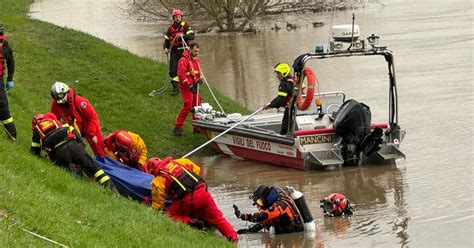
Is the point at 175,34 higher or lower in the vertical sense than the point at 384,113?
higher

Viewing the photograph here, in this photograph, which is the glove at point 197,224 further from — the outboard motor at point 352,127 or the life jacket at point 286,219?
the outboard motor at point 352,127

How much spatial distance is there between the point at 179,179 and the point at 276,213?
1517mm

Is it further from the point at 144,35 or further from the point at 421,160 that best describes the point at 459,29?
the point at 421,160

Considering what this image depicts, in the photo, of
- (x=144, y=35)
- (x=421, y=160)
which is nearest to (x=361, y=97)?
(x=421, y=160)

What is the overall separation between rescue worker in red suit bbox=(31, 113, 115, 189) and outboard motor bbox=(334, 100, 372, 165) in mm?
4821

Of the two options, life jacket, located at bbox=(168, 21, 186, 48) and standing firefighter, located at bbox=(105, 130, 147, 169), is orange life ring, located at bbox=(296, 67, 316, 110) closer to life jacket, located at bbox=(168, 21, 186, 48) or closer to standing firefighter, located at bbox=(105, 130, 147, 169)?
standing firefighter, located at bbox=(105, 130, 147, 169)

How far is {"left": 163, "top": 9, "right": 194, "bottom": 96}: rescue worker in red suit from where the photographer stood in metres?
19.3

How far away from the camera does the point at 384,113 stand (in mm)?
19750

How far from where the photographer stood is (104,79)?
66.1 feet

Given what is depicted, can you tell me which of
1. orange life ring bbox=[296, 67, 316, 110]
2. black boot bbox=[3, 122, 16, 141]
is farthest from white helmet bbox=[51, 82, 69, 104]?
orange life ring bbox=[296, 67, 316, 110]

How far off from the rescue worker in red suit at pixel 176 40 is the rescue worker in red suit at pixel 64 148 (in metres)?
7.92

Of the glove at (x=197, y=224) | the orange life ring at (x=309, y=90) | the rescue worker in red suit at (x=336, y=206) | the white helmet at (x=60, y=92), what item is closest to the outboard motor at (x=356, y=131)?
the orange life ring at (x=309, y=90)

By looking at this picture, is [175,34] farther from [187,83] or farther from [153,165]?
Answer: [153,165]

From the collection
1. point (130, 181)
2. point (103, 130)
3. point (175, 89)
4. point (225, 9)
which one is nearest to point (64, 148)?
point (130, 181)
